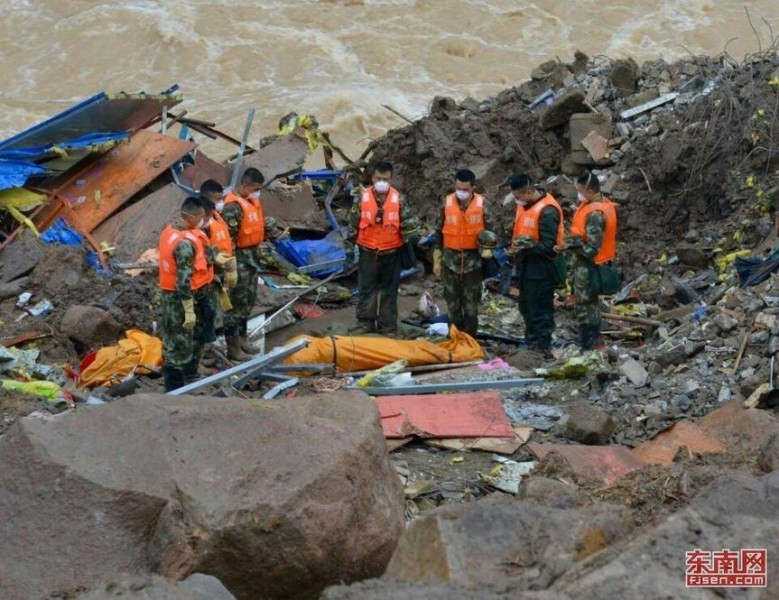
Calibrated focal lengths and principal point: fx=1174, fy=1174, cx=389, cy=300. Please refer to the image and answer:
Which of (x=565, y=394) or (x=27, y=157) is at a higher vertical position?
(x=27, y=157)

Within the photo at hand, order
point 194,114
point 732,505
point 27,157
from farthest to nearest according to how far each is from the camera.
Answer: point 194,114 < point 27,157 < point 732,505

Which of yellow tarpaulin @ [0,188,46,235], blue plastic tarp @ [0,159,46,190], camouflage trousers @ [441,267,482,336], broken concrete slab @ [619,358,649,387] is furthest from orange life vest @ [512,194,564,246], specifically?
blue plastic tarp @ [0,159,46,190]

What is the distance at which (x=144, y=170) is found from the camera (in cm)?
1159

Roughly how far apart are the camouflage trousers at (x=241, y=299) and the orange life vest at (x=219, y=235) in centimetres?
63

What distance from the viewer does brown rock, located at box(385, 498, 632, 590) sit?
11.7 ft

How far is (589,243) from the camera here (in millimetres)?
9273

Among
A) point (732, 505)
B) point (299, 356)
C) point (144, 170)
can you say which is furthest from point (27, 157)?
point (732, 505)

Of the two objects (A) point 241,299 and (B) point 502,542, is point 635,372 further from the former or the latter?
(B) point 502,542

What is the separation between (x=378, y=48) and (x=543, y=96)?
10.8m

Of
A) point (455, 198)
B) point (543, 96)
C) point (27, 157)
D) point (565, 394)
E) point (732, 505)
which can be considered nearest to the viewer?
point (732, 505)

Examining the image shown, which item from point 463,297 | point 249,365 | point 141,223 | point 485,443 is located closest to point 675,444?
point 485,443

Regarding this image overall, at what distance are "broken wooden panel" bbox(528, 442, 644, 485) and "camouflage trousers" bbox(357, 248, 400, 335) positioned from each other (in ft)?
11.5

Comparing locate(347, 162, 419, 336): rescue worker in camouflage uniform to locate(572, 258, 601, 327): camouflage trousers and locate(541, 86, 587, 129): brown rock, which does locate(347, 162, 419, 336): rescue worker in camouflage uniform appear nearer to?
locate(572, 258, 601, 327): camouflage trousers

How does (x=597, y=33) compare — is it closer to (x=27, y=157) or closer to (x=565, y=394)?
(x=27, y=157)
